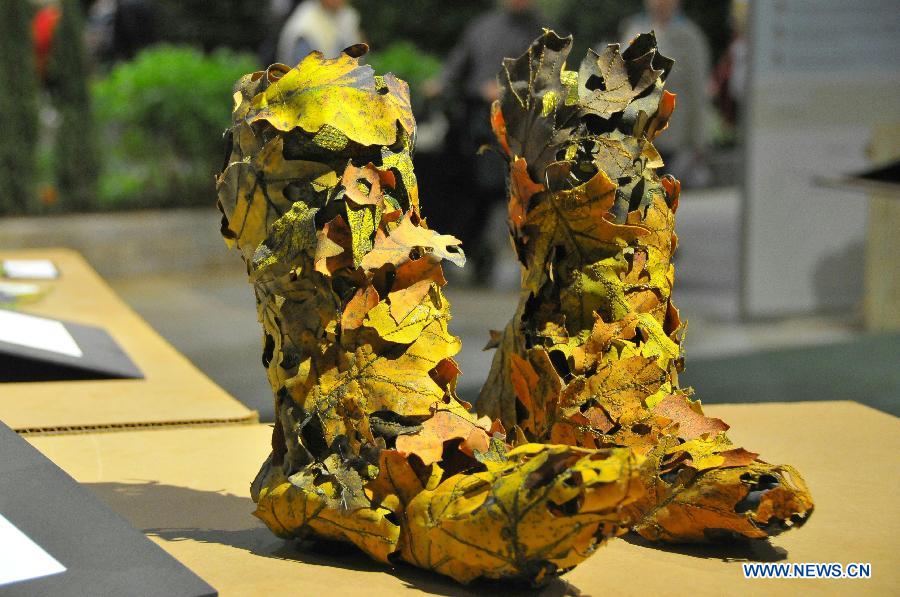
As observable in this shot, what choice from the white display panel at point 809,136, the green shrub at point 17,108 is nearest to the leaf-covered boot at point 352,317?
the white display panel at point 809,136

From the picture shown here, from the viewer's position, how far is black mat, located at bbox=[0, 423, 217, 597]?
71 centimetres

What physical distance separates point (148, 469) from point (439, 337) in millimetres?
418

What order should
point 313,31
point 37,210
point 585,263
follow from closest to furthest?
point 585,263, point 313,31, point 37,210

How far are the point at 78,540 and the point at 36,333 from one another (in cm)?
85

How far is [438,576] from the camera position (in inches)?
30.6

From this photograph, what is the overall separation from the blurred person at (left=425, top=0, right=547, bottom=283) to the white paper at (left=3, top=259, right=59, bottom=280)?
6.18 ft

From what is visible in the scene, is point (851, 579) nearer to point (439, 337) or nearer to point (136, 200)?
point (439, 337)

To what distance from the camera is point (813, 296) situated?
151 inches

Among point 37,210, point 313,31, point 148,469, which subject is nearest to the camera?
point 148,469

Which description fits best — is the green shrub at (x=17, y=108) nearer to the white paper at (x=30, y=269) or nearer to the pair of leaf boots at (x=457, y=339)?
the white paper at (x=30, y=269)

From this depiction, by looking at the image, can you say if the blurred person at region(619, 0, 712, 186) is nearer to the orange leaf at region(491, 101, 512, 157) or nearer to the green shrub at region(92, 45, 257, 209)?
the green shrub at region(92, 45, 257, 209)

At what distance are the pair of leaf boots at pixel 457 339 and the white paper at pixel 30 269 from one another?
4.95 ft

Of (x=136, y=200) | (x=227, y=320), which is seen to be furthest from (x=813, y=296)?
(x=136, y=200)

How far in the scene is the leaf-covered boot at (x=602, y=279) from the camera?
858 millimetres
